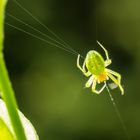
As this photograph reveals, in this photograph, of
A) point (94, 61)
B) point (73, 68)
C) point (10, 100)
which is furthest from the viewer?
point (73, 68)

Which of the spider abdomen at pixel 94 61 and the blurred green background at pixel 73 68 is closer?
the spider abdomen at pixel 94 61

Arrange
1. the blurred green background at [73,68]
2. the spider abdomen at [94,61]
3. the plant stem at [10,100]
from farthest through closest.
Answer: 1. the blurred green background at [73,68]
2. the spider abdomen at [94,61]
3. the plant stem at [10,100]

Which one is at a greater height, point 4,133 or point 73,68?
point 4,133

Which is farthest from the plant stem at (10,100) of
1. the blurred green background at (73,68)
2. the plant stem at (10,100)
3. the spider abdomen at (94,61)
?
the blurred green background at (73,68)

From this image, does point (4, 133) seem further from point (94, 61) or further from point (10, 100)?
point (94, 61)

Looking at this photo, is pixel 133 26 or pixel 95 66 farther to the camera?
pixel 133 26

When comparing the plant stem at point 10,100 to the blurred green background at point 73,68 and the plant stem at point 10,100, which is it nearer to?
the plant stem at point 10,100

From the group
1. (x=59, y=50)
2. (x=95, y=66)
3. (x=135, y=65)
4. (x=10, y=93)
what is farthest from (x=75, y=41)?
(x=10, y=93)

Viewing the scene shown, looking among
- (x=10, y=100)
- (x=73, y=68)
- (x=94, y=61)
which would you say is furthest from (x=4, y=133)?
(x=73, y=68)

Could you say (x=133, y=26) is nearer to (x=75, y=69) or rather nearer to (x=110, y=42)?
(x=110, y=42)
